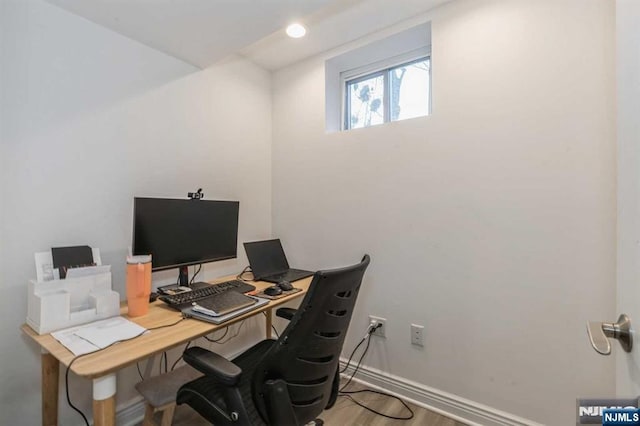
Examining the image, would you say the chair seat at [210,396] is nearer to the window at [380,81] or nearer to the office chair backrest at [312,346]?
the office chair backrest at [312,346]

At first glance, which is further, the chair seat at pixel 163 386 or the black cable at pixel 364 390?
the black cable at pixel 364 390

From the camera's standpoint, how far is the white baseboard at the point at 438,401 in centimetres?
155

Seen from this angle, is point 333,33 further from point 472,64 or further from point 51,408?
point 51,408

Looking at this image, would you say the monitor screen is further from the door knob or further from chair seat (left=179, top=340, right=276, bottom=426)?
the door knob

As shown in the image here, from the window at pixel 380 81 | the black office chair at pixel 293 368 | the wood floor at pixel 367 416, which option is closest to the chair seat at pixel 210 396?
the black office chair at pixel 293 368

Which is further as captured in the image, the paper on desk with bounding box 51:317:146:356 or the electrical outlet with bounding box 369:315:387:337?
the electrical outlet with bounding box 369:315:387:337

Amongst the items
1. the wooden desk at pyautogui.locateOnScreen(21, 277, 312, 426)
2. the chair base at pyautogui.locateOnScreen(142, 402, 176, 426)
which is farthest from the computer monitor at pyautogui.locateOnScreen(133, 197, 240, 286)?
Result: the chair base at pyautogui.locateOnScreen(142, 402, 176, 426)

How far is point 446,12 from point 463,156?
0.88 m

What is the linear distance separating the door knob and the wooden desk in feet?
3.99

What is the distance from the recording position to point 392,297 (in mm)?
1936

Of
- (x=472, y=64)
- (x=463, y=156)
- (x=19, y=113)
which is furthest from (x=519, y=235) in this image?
(x=19, y=113)

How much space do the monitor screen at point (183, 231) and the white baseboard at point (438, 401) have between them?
130 centimetres

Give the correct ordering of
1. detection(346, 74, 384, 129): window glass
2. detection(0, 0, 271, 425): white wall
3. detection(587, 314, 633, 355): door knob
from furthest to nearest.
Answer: detection(346, 74, 384, 129): window glass, detection(0, 0, 271, 425): white wall, detection(587, 314, 633, 355): door knob

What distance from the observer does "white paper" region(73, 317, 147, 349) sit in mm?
1042
